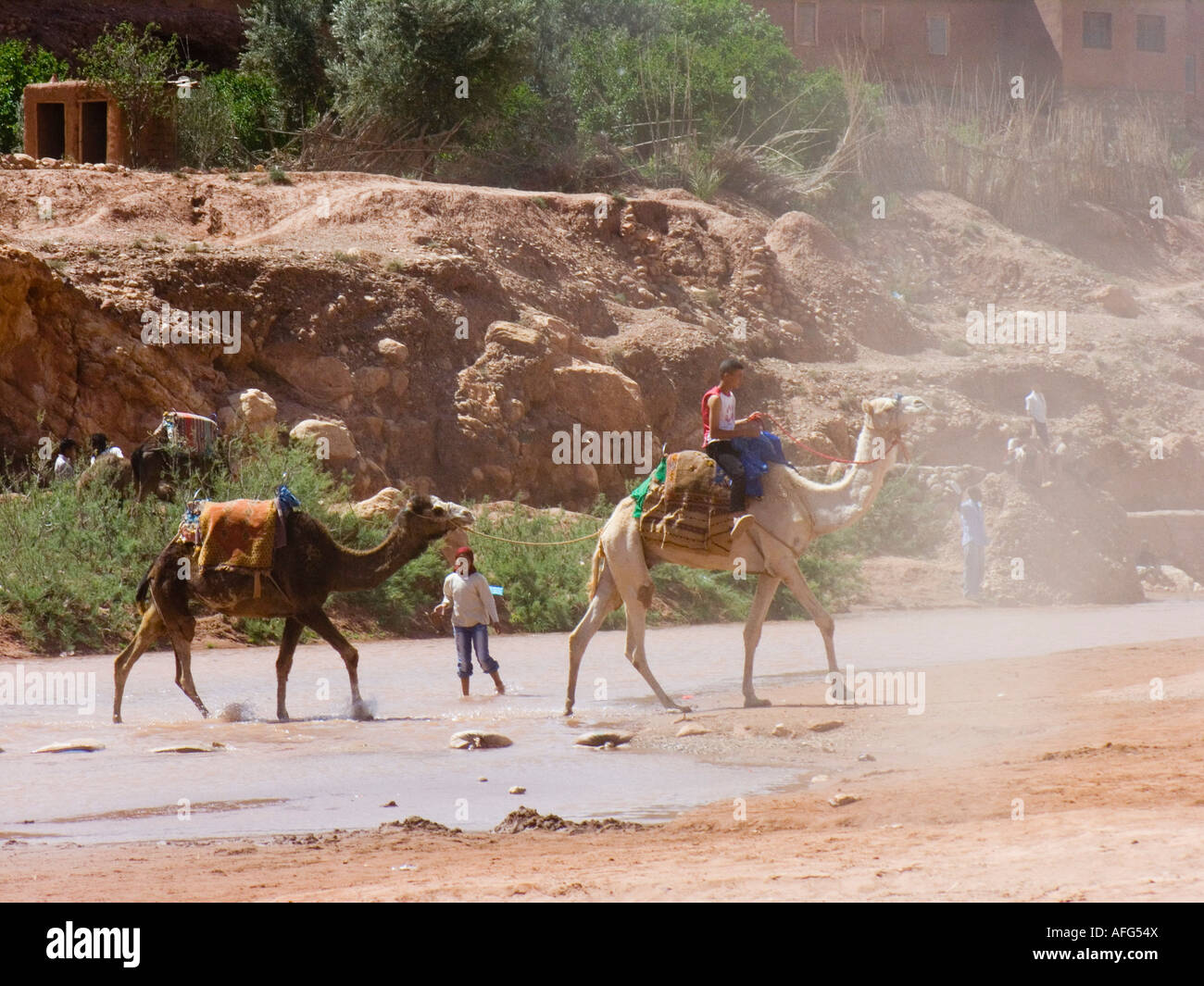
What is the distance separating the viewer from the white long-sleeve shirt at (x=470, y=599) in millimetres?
14133

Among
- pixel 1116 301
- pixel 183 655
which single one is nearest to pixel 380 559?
pixel 183 655

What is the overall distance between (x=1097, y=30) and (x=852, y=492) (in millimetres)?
47329

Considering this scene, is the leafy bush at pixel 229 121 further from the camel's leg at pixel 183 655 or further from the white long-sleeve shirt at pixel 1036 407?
the camel's leg at pixel 183 655

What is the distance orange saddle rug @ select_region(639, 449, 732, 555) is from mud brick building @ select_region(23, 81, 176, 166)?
21.4m

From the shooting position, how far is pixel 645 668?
42.1 ft

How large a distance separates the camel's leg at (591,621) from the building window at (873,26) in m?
42.6

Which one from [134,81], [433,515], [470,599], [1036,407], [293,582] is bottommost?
[470,599]

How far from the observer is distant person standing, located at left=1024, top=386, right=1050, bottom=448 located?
3219 cm

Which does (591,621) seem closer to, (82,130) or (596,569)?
(596,569)

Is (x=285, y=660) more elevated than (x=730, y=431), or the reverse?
(x=730, y=431)

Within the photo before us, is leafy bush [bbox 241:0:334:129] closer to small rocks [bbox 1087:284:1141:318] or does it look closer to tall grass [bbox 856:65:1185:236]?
tall grass [bbox 856:65:1185:236]

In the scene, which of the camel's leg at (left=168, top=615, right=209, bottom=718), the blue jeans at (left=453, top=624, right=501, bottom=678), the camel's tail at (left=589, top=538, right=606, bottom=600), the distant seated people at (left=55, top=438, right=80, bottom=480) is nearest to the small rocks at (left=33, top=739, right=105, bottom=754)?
the camel's leg at (left=168, top=615, right=209, bottom=718)

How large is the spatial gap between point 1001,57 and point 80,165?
35202 millimetres

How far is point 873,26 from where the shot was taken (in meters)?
52.4
